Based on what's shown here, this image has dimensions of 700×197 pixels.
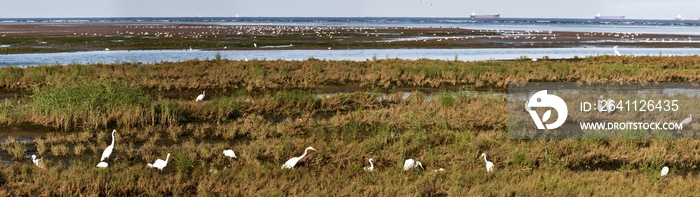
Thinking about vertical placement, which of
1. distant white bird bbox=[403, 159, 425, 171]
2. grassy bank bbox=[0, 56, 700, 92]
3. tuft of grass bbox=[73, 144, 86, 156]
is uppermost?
distant white bird bbox=[403, 159, 425, 171]

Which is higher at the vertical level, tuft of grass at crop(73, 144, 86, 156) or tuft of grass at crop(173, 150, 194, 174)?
tuft of grass at crop(173, 150, 194, 174)

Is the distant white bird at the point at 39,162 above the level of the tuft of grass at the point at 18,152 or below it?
above

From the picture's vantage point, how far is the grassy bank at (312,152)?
31.7 feet

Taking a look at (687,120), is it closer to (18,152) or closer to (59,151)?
(59,151)

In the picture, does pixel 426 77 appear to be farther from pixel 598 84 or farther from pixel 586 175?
pixel 586 175

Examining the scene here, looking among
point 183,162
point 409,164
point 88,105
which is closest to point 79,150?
point 183,162

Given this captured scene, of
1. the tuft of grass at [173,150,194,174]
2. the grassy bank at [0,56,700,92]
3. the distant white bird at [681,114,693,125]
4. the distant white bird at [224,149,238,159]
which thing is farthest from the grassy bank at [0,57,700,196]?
the grassy bank at [0,56,700,92]

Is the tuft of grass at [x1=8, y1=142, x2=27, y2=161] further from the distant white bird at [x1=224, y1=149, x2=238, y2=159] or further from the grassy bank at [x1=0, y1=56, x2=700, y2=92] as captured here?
the grassy bank at [x1=0, y1=56, x2=700, y2=92]

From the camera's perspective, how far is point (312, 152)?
11.9 metres

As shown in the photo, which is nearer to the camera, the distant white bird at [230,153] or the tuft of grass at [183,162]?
A: the tuft of grass at [183,162]

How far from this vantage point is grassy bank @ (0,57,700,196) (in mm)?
9664

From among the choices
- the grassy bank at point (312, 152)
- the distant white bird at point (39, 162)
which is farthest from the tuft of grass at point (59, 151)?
the distant white bird at point (39, 162)

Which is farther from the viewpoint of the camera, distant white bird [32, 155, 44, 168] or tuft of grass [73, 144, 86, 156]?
tuft of grass [73, 144, 86, 156]

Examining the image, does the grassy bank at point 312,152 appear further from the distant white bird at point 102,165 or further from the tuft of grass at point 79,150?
the distant white bird at point 102,165
